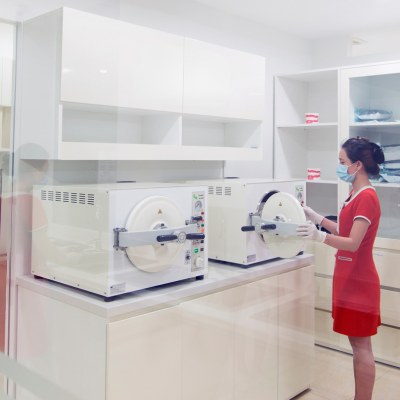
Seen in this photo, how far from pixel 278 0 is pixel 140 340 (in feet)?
3.66

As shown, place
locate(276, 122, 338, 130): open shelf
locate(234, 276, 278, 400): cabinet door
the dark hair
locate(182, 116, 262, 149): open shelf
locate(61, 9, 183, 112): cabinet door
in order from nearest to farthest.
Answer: the dark hair
locate(276, 122, 338, 130): open shelf
locate(61, 9, 183, 112): cabinet door
locate(234, 276, 278, 400): cabinet door
locate(182, 116, 262, 149): open shelf

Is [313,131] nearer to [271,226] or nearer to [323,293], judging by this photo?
[271,226]

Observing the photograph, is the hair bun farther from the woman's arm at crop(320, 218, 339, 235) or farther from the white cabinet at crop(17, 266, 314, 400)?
the white cabinet at crop(17, 266, 314, 400)

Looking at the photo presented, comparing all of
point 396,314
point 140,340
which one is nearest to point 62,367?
point 140,340

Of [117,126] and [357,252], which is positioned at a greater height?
[117,126]

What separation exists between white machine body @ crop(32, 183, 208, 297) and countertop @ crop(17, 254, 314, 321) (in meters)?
0.03

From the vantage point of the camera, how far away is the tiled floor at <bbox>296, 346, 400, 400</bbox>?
5.28ft

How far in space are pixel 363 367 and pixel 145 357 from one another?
706 mm

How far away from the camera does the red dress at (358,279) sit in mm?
1405

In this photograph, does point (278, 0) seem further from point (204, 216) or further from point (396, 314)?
point (396, 314)

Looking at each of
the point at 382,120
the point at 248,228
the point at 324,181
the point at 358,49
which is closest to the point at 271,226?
the point at 248,228

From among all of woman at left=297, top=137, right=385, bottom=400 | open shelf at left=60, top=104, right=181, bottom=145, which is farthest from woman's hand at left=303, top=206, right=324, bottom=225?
open shelf at left=60, top=104, right=181, bottom=145

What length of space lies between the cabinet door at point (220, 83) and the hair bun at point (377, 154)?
70 centimetres

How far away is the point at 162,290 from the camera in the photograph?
172 centimetres
